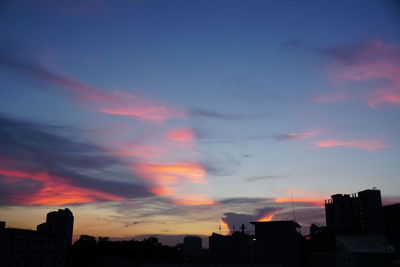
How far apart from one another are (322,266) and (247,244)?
3378cm

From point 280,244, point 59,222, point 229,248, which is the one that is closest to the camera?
point 280,244

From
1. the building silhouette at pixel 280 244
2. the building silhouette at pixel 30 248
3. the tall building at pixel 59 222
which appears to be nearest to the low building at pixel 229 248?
the building silhouette at pixel 280 244

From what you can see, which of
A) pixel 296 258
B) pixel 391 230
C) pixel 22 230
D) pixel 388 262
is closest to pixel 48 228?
pixel 22 230

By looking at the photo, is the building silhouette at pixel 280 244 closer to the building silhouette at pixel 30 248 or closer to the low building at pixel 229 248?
the low building at pixel 229 248

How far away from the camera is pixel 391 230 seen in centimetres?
19988

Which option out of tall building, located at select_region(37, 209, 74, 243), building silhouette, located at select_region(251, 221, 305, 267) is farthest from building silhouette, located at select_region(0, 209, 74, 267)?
tall building, located at select_region(37, 209, 74, 243)

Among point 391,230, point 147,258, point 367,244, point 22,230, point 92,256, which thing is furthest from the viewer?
point 391,230

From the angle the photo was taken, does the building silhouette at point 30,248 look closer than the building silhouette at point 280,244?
Yes

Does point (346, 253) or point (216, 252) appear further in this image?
point (216, 252)

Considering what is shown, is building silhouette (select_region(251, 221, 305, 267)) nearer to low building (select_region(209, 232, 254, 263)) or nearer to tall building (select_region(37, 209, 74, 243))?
low building (select_region(209, 232, 254, 263))

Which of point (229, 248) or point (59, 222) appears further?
point (59, 222)

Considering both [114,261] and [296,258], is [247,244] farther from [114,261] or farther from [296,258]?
[114,261]

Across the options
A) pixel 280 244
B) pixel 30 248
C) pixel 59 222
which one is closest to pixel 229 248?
pixel 280 244

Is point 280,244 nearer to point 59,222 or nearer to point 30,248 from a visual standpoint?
point 30,248
